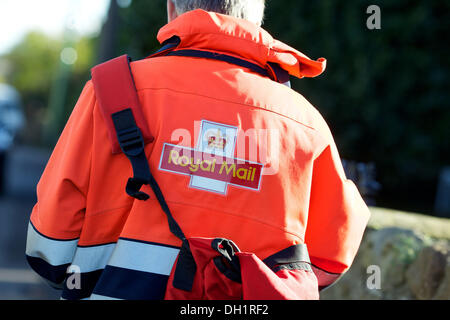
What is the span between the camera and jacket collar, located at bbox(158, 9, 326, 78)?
5.76 ft

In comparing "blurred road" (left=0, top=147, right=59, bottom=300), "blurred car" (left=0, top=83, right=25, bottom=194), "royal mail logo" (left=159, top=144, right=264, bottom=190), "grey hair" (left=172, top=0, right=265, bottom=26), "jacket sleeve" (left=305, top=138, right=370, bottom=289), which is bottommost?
"blurred road" (left=0, top=147, right=59, bottom=300)

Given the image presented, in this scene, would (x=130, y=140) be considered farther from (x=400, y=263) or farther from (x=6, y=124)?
(x=6, y=124)

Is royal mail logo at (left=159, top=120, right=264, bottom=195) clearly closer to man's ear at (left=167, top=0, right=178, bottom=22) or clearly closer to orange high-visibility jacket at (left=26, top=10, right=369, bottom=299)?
orange high-visibility jacket at (left=26, top=10, right=369, bottom=299)

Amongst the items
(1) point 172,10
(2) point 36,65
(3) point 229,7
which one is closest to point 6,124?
(1) point 172,10

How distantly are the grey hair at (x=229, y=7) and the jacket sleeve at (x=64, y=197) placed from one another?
42 cm

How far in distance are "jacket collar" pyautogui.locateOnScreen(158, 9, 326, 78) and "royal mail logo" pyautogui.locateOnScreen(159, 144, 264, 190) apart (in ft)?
1.09

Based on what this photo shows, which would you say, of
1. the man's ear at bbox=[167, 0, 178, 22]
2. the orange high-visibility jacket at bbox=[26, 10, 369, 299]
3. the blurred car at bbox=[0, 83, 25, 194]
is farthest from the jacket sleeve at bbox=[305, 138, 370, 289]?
the blurred car at bbox=[0, 83, 25, 194]

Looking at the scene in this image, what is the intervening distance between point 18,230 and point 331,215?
25.3 feet

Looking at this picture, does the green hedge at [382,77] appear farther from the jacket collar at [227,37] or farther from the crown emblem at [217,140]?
the crown emblem at [217,140]

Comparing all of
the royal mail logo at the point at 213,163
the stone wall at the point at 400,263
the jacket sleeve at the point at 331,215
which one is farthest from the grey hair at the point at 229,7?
the stone wall at the point at 400,263

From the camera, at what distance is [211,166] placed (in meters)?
1.74

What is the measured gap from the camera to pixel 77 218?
170 cm

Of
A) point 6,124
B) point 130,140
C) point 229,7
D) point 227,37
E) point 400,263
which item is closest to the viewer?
point 130,140

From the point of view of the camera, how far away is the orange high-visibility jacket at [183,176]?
1.69 m
